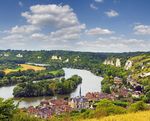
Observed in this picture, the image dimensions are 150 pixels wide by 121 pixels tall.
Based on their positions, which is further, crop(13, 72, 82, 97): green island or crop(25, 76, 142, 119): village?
crop(13, 72, 82, 97): green island

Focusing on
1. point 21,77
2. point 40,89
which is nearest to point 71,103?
point 40,89

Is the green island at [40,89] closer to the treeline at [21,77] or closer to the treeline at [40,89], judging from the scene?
the treeline at [40,89]

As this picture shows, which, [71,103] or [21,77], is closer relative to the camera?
[71,103]

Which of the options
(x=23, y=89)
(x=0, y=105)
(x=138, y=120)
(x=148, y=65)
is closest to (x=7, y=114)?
(x=0, y=105)

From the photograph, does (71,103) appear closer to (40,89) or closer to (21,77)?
(40,89)

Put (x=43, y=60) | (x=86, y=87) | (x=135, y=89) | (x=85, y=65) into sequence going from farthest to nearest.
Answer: (x=43, y=60)
(x=85, y=65)
(x=86, y=87)
(x=135, y=89)

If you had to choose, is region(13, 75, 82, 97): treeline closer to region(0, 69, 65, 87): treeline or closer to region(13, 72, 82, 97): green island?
region(13, 72, 82, 97): green island

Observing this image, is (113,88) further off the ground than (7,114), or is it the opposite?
(7,114)

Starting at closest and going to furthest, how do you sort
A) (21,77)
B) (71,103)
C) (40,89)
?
(71,103) < (40,89) < (21,77)

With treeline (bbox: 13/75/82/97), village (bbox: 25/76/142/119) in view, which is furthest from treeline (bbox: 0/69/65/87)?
village (bbox: 25/76/142/119)

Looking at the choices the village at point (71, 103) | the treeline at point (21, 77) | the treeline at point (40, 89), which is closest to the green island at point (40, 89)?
the treeline at point (40, 89)

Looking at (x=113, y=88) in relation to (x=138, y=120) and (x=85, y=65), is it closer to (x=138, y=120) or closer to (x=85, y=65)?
(x=138, y=120)
